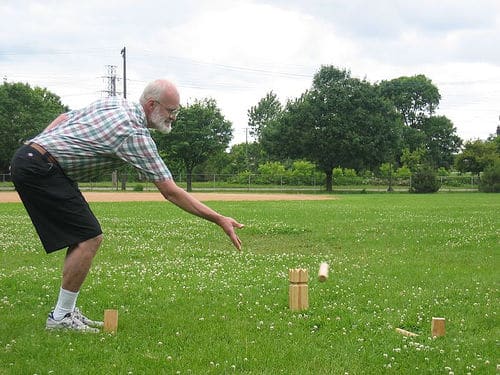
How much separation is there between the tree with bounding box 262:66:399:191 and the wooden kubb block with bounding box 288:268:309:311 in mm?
51063

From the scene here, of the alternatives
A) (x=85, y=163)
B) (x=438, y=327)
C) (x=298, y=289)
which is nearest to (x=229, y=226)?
(x=85, y=163)

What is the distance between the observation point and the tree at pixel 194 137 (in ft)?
198

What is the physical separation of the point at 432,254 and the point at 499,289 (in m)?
3.58

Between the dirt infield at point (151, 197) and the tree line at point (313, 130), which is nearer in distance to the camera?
the dirt infield at point (151, 197)

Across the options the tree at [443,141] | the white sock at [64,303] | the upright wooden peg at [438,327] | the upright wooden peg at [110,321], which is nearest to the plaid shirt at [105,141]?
the white sock at [64,303]

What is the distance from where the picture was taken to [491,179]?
56281mm

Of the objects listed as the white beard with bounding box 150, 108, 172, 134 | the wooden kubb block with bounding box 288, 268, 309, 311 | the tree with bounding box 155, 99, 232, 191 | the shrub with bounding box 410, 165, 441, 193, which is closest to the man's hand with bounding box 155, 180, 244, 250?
the white beard with bounding box 150, 108, 172, 134

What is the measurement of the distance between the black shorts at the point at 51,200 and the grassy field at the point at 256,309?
0.94 meters

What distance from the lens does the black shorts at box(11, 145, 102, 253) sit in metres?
5.12

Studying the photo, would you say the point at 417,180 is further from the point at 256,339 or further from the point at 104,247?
the point at 256,339

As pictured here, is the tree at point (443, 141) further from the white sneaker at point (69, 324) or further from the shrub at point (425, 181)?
the white sneaker at point (69, 324)

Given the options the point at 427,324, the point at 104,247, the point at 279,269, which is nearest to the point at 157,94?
the point at 427,324

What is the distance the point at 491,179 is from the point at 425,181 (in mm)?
6354

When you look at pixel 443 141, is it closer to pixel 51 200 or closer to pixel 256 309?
pixel 256 309
